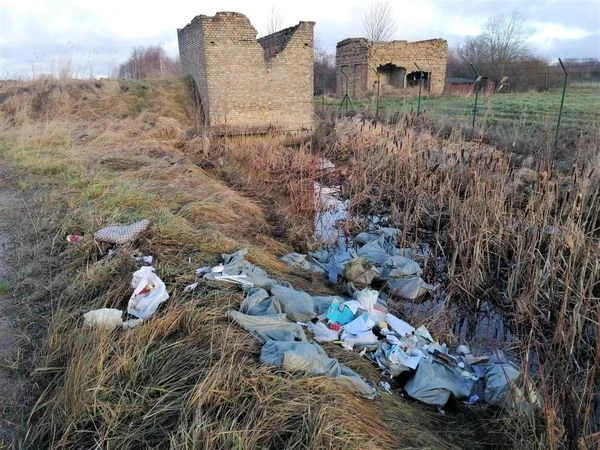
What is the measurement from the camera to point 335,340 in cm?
314

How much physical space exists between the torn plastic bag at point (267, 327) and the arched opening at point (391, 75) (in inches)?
1029

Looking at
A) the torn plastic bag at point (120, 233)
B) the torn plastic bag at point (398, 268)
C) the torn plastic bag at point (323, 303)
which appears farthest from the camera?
the torn plastic bag at point (398, 268)

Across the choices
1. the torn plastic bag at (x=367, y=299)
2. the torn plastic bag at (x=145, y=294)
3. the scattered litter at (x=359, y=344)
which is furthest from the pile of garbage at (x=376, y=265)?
the torn plastic bag at (x=145, y=294)

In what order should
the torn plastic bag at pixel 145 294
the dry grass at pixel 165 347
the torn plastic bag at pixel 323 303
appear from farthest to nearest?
the torn plastic bag at pixel 323 303, the torn plastic bag at pixel 145 294, the dry grass at pixel 165 347

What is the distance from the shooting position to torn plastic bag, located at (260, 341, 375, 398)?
7.91ft

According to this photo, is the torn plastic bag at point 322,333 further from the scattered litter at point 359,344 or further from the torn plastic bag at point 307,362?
the torn plastic bag at point 307,362

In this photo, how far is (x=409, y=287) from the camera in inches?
177

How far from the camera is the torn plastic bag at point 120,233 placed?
13.2 feet

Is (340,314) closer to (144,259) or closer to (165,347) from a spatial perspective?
(165,347)

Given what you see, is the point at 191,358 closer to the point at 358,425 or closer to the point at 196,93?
the point at 358,425

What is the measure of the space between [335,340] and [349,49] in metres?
25.9

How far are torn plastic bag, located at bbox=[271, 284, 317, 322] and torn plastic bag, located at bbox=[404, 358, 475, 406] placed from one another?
0.84m

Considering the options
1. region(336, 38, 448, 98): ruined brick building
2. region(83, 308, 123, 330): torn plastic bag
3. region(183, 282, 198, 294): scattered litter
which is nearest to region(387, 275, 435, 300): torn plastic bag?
region(183, 282, 198, 294): scattered litter

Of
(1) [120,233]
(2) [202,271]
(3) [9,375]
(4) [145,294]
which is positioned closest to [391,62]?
(1) [120,233]
